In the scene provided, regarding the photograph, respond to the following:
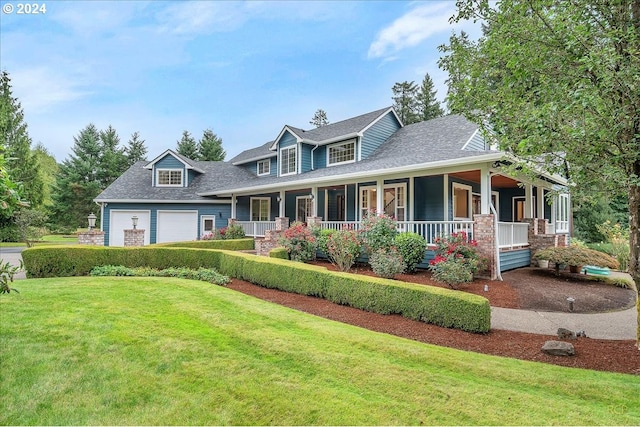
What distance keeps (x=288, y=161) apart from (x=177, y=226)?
7.84 m

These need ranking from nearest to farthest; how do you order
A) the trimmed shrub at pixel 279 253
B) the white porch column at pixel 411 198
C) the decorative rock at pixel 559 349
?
1. the decorative rock at pixel 559 349
2. the trimmed shrub at pixel 279 253
3. the white porch column at pixel 411 198

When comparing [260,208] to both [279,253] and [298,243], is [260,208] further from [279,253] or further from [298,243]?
[279,253]

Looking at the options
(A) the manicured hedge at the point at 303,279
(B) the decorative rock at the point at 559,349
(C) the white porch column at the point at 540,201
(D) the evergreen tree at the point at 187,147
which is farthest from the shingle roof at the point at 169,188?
(B) the decorative rock at the point at 559,349

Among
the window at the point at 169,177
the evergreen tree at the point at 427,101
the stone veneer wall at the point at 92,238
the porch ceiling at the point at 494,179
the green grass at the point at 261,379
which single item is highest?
the evergreen tree at the point at 427,101

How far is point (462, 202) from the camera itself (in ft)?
44.7

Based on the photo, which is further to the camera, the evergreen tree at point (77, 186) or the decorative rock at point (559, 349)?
the evergreen tree at point (77, 186)

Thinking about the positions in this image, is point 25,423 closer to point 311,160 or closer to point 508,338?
point 508,338

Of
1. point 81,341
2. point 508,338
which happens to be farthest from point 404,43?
point 81,341

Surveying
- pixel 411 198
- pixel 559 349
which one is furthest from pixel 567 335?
pixel 411 198

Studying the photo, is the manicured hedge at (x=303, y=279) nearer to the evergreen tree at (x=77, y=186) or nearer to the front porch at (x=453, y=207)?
the front porch at (x=453, y=207)

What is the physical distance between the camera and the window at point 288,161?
17.9m

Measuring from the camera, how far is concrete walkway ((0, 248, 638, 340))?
5547 millimetres

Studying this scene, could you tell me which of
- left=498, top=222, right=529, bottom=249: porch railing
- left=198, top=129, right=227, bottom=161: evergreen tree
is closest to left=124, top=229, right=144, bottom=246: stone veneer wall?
left=498, top=222, right=529, bottom=249: porch railing

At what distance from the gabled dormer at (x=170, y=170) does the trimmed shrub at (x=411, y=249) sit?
636 inches
